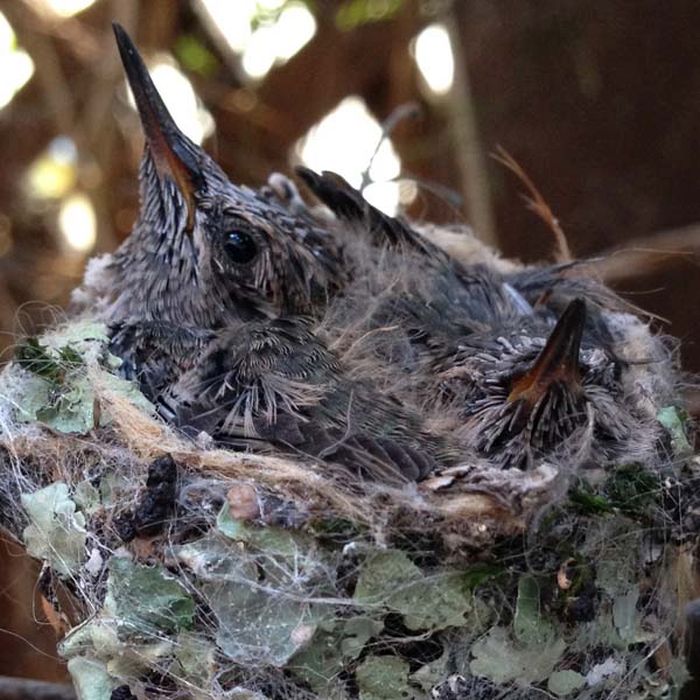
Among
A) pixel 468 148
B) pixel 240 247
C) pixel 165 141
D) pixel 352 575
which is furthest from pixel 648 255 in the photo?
pixel 352 575

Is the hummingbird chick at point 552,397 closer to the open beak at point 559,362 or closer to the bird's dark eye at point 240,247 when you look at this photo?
the open beak at point 559,362

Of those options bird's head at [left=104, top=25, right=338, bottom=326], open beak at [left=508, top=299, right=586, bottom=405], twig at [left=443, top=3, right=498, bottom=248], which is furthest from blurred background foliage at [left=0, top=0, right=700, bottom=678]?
open beak at [left=508, top=299, right=586, bottom=405]

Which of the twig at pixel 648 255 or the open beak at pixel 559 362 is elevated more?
the open beak at pixel 559 362

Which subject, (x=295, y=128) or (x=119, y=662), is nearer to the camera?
(x=119, y=662)

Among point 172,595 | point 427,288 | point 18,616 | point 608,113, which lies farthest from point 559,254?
point 18,616

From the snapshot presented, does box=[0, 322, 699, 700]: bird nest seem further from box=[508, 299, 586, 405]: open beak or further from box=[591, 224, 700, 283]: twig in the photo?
box=[591, 224, 700, 283]: twig

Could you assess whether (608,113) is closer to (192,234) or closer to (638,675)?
(192,234)

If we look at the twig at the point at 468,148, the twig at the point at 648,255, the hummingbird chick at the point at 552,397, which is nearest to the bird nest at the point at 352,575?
the hummingbird chick at the point at 552,397
